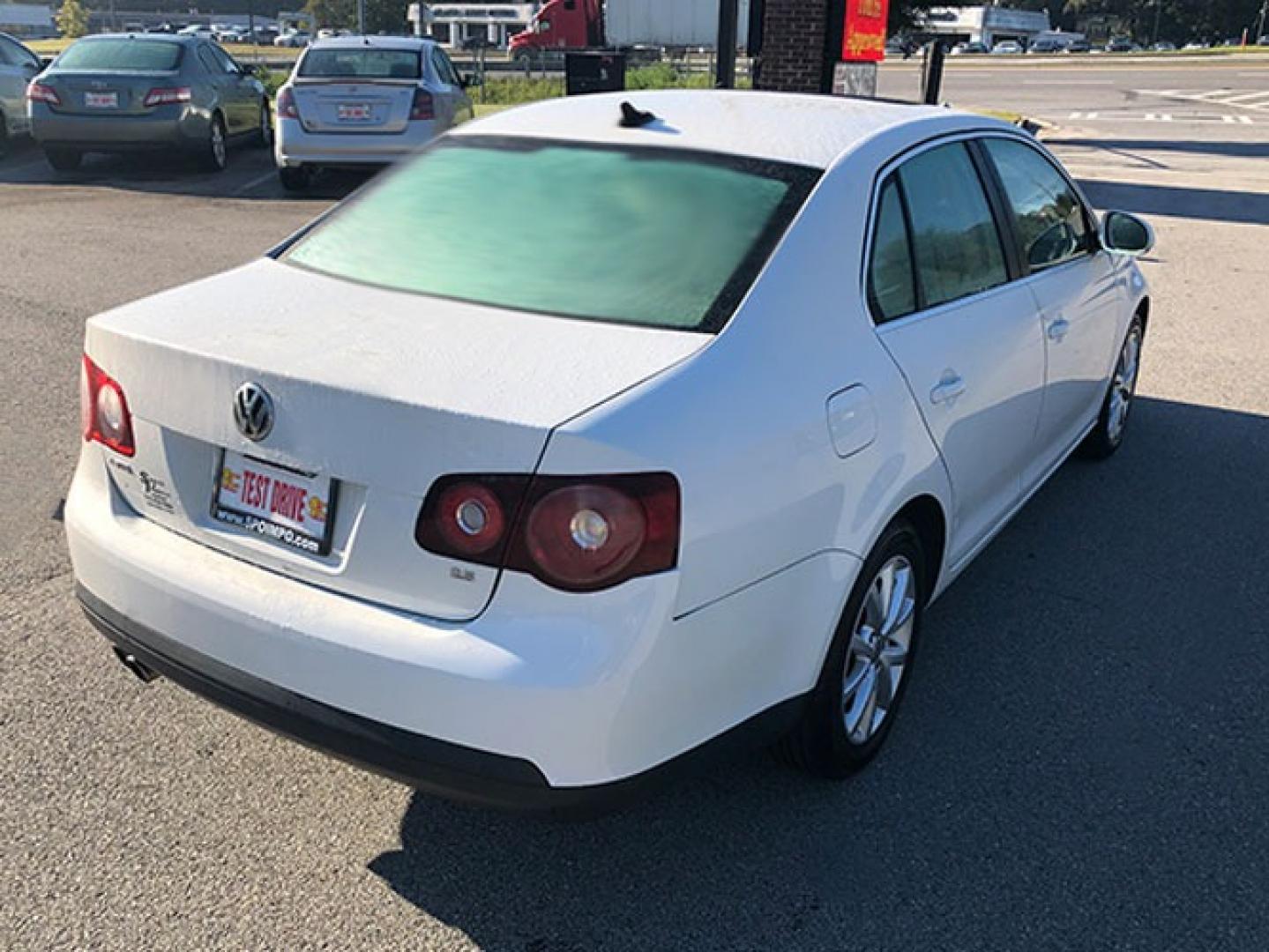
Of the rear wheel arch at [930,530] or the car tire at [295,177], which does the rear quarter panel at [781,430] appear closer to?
the rear wheel arch at [930,530]

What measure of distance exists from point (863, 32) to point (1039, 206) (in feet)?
38.7

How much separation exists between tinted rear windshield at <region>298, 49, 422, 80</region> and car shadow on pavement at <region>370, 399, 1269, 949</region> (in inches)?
404

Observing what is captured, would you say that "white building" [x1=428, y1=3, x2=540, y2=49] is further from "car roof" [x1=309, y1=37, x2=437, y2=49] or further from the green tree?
"car roof" [x1=309, y1=37, x2=437, y2=49]

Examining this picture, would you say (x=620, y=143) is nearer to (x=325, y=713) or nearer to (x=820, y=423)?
(x=820, y=423)

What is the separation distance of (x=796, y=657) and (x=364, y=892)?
1.12 metres

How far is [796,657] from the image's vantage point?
2709 mm

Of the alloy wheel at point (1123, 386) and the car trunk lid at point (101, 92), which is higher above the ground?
the car trunk lid at point (101, 92)

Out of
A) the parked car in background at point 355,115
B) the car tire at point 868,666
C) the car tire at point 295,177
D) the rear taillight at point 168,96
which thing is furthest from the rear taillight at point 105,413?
the rear taillight at point 168,96

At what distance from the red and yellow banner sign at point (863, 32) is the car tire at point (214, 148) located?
25.1 feet

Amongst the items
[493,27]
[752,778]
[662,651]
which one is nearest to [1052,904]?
[752,778]

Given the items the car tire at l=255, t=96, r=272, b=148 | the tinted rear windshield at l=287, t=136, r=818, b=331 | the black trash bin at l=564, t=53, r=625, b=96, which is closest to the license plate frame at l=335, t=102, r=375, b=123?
the car tire at l=255, t=96, r=272, b=148

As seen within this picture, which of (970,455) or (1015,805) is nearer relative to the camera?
(1015,805)

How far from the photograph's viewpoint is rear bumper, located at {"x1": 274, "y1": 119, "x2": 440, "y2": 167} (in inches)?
466

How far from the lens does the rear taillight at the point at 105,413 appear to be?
2793 mm
